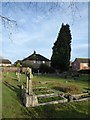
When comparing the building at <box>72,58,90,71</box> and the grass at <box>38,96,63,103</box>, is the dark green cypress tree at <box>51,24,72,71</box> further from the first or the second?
the grass at <box>38,96,63,103</box>

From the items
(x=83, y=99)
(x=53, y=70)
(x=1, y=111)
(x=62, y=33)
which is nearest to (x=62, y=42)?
(x=62, y=33)

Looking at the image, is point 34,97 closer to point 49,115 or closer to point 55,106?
point 55,106

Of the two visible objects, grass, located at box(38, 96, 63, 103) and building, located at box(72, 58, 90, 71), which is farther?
building, located at box(72, 58, 90, 71)

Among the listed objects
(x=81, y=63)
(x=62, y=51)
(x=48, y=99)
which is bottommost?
(x=48, y=99)

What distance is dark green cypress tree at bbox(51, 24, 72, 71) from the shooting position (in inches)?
2534

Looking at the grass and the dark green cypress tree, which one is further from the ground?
the dark green cypress tree

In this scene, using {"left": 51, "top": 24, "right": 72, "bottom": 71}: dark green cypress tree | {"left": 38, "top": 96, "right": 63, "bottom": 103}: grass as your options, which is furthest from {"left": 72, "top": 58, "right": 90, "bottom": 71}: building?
{"left": 38, "top": 96, "right": 63, "bottom": 103}: grass

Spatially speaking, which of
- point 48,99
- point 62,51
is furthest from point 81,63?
point 48,99

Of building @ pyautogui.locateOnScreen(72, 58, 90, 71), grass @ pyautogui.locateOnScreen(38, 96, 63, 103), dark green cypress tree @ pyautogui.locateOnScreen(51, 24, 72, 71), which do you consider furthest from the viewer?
building @ pyautogui.locateOnScreen(72, 58, 90, 71)

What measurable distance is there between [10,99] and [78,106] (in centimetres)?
540

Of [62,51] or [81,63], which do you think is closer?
[62,51]

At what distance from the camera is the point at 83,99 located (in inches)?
802

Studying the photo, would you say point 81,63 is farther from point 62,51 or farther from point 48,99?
point 48,99

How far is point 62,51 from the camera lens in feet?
212
